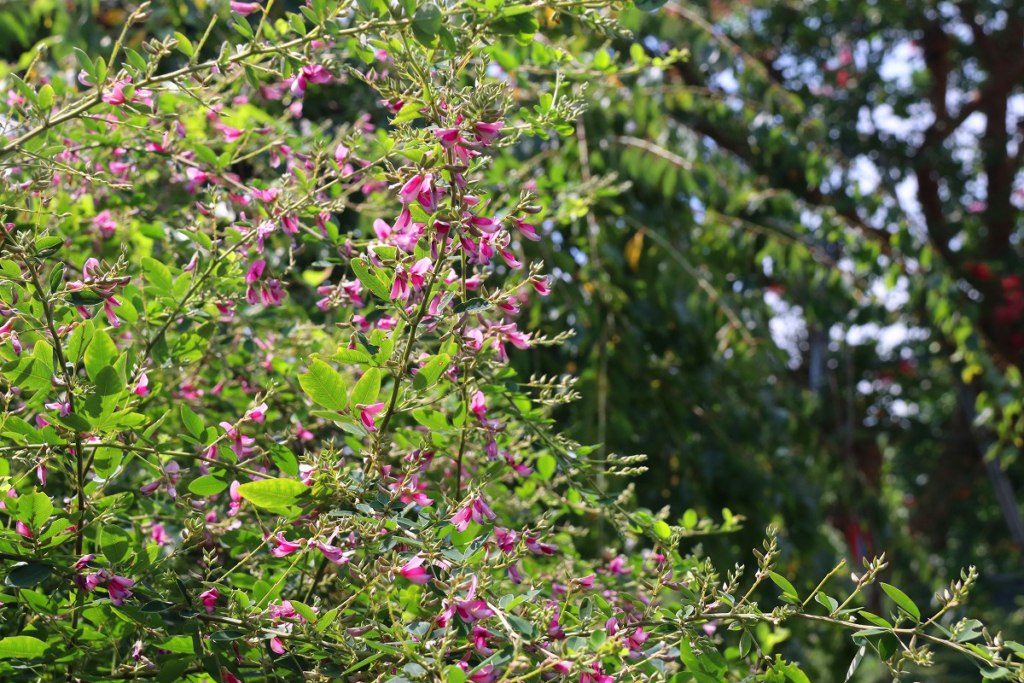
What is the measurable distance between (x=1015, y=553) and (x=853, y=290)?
5735mm

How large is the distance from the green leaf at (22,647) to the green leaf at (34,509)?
0.10 meters

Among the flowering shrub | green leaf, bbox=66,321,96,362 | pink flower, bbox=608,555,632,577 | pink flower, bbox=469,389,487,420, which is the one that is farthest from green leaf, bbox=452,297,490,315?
pink flower, bbox=608,555,632,577

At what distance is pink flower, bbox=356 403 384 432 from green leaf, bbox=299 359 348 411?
2cm

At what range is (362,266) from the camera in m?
0.84

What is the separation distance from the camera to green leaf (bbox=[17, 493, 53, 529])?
0.79 meters

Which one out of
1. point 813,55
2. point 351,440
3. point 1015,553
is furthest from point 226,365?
point 1015,553

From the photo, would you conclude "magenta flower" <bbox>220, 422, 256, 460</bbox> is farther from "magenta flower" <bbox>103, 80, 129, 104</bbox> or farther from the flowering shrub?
"magenta flower" <bbox>103, 80, 129, 104</bbox>

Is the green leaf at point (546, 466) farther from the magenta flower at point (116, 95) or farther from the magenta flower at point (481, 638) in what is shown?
the magenta flower at point (116, 95)

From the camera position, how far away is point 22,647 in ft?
2.62

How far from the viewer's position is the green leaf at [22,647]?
0.79m

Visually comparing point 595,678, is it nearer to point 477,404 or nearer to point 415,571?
point 415,571

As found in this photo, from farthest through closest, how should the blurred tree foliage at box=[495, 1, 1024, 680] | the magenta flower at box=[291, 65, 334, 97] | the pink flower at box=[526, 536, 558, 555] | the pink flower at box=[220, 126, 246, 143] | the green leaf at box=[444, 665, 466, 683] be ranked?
the blurred tree foliage at box=[495, 1, 1024, 680]
the pink flower at box=[220, 126, 246, 143]
the magenta flower at box=[291, 65, 334, 97]
the pink flower at box=[526, 536, 558, 555]
the green leaf at box=[444, 665, 466, 683]

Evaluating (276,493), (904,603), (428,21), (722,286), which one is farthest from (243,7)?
(722,286)

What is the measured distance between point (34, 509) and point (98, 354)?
146 mm
